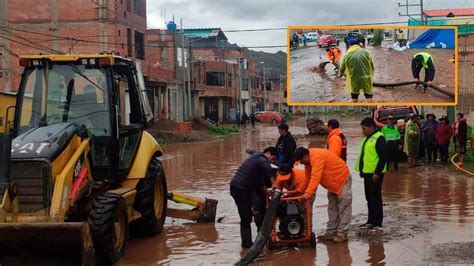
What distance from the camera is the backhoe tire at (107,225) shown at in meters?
7.32

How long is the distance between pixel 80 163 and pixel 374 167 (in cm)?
429

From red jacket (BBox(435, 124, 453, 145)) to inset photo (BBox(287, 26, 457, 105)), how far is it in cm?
320

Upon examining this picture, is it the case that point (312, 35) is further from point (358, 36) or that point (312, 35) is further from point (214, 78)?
point (214, 78)

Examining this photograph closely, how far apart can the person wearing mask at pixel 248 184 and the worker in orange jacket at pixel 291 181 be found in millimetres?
197

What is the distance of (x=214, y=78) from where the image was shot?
7194 cm

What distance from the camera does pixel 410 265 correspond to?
752 cm

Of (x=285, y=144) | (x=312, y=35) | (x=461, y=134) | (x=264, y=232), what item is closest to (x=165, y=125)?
(x=461, y=134)

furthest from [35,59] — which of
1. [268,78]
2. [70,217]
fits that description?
[268,78]

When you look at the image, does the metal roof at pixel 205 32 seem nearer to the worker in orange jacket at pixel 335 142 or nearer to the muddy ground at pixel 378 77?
the muddy ground at pixel 378 77

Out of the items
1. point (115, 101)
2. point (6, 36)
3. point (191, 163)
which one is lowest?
point (191, 163)

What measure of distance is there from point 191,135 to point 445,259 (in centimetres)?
3344

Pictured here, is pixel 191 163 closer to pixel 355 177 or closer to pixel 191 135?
pixel 355 177

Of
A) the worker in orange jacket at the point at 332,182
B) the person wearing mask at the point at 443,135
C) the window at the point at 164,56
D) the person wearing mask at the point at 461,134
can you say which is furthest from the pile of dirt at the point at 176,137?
the worker in orange jacket at the point at 332,182

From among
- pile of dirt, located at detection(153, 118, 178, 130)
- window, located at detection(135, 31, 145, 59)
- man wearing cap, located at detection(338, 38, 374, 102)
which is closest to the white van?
man wearing cap, located at detection(338, 38, 374, 102)
